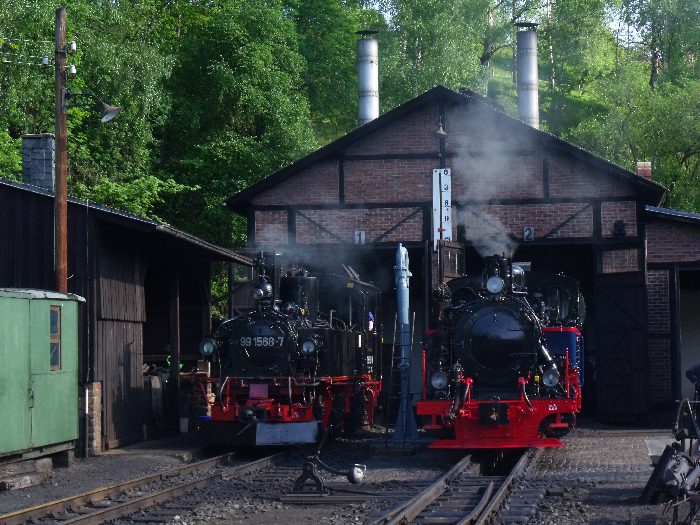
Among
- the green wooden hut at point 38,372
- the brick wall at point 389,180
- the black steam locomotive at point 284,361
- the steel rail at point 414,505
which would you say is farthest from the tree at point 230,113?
the steel rail at point 414,505

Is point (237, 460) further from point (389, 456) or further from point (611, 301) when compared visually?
point (611, 301)

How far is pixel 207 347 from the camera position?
674 inches

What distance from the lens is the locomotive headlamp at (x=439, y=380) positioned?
1488 centimetres

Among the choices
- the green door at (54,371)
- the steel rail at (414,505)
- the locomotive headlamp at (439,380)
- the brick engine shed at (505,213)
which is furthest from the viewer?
the brick engine shed at (505,213)

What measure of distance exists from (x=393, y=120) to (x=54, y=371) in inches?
372

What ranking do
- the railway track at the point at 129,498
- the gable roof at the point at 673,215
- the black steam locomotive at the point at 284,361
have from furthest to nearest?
1. the gable roof at the point at 673,215
2. the black steam locomotive at the point at 284,361
3. the railway track at the point at 129,498

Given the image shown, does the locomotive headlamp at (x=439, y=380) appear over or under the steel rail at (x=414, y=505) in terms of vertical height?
over

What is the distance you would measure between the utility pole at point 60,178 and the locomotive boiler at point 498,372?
532 cm

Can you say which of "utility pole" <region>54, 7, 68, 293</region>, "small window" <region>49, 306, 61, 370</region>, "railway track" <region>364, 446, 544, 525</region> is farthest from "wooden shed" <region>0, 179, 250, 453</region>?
"railway track" <region>364, 446, 544, 525</region>

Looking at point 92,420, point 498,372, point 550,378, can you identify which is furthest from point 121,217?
point 550,378

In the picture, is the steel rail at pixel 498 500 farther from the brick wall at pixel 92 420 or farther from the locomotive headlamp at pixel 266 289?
the brick wall at pixel 92 420

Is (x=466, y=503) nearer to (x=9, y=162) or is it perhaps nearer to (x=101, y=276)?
(x=101, y=276)

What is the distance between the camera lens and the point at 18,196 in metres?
16.9

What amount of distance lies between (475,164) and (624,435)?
582 cm
